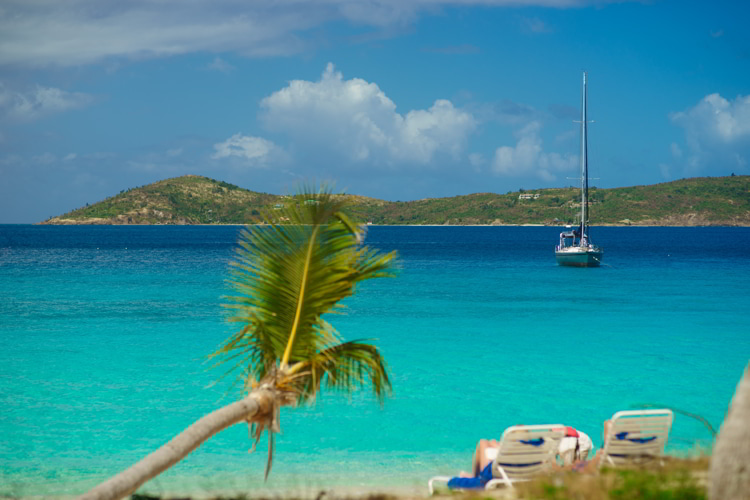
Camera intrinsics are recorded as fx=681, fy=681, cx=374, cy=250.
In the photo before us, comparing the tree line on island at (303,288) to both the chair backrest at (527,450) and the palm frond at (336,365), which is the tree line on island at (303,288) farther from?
the chair backrest at (527,450)

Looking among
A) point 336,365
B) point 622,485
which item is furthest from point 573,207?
point 622,485

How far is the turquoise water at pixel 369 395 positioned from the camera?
11.7 meters

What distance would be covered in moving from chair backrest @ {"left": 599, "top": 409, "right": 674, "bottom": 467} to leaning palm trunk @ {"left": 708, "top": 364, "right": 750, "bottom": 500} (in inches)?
130

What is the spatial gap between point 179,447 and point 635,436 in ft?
15.5

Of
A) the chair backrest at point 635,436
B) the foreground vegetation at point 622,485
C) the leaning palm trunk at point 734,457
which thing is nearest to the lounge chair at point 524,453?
the chair backrest at point 635,436

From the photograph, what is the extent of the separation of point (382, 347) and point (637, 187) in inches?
7453

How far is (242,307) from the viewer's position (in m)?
6.55

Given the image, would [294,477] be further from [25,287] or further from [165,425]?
[25,287]

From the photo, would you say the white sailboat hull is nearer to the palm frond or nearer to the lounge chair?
the lounge chair

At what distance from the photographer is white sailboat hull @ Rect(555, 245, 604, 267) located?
171 ft

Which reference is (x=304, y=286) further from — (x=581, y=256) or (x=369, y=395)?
(x=581, y=256)

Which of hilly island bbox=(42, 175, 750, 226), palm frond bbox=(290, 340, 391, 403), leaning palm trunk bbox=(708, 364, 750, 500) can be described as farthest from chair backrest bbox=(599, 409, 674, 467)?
hilly island bbox=(42, 175, 750, 226)

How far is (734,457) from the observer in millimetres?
3697

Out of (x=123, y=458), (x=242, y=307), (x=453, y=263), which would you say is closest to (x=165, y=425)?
(x=123, y=458)
